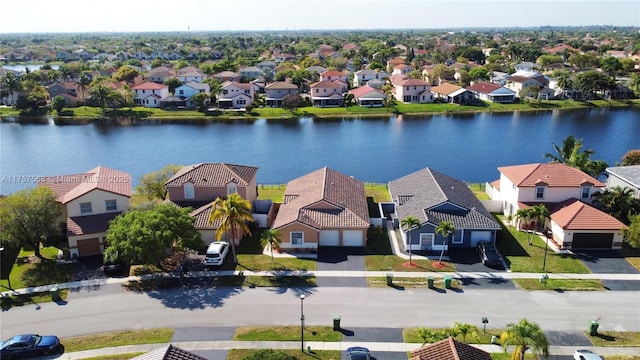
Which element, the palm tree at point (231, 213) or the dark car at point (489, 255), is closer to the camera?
the palm tree at point (231, 213)

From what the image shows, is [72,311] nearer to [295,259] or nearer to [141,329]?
[141,329]

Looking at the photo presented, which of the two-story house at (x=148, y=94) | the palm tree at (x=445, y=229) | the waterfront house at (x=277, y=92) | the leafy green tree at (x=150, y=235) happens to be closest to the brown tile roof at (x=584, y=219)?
the palm tree at (x=445, y=229)

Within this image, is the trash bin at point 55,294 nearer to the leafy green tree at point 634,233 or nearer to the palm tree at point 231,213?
the palm tree at point 231,213

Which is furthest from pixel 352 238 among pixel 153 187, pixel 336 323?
pixel 153 187

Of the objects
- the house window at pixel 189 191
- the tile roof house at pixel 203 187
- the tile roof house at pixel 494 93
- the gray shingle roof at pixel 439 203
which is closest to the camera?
the gray shingle roof at pixel 439 203

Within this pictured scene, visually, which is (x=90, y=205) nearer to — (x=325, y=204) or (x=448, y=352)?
(x=325, y=204)

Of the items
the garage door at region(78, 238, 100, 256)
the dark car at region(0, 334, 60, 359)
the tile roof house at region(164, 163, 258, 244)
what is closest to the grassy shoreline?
the tile roof house at region(164, 163, 258, 244)

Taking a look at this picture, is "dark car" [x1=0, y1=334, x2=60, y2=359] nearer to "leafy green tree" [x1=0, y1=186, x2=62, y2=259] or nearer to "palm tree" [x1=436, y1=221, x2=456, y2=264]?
"leafy green tree" [x1=0, y1=186, x2=62, y2=259]
